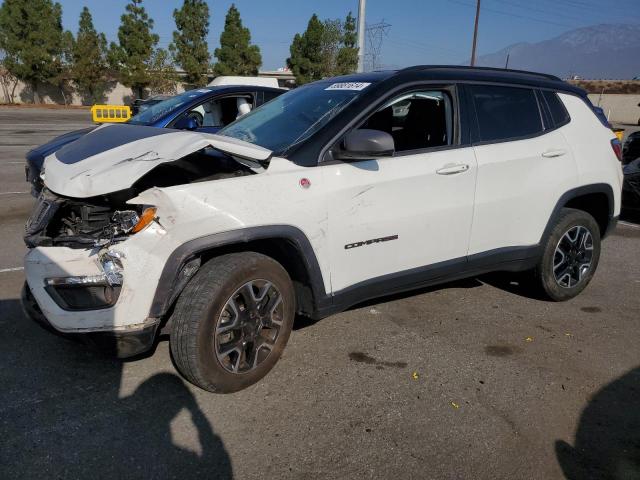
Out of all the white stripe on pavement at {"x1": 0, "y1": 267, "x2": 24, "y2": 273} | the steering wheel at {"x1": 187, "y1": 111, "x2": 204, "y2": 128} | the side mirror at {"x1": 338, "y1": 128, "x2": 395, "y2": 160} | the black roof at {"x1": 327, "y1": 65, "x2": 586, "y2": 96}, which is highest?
the black roof at {"x1": 327, "y1": 65, "x2": 586, "y2": 96}

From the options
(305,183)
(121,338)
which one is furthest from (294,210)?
(121,338)

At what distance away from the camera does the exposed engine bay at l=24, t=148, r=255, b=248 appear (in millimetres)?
2693

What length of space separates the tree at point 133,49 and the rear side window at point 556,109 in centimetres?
4858

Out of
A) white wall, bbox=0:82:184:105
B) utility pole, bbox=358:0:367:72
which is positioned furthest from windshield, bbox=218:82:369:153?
white wall, bbox=0:82:184:105

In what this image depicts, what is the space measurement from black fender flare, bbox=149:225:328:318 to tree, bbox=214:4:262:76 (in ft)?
167

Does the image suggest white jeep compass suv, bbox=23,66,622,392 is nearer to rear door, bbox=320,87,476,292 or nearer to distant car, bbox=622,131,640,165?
rear door, bbox=320,87,476,292

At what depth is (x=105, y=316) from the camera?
2.63m

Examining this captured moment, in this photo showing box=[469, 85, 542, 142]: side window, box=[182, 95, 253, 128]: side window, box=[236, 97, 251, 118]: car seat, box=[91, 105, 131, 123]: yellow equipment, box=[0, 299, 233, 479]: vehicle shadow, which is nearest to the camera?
box=[0, 299, 233, 479]: vehicle shadow

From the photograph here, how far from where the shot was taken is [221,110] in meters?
7.62

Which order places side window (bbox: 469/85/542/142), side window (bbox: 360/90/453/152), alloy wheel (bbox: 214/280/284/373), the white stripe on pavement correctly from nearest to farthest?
alloy wheel (bbox: 214/280/284/373) → side window (bbox: 360/90/453/152) → side window (bbox: 469/85/542/142) → the white stripe on pavement

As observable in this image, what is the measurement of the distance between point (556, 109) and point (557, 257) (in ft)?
4.03

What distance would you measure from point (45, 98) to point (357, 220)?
5496 centimetres

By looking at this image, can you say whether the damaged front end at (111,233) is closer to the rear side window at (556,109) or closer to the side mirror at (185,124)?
the rear side window at (556,109)

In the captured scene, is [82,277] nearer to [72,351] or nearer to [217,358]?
[217,358]
